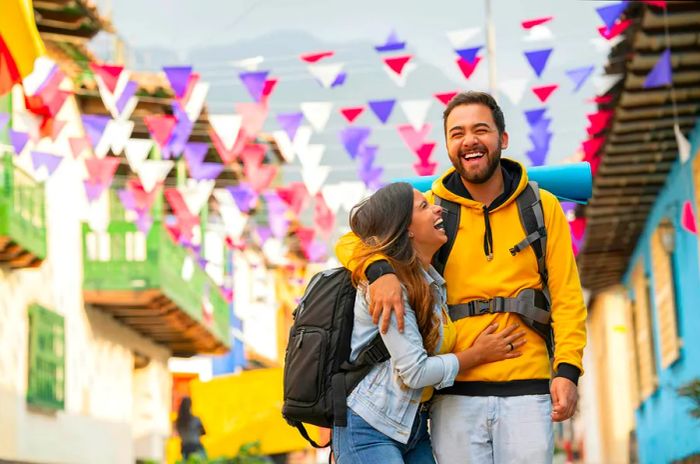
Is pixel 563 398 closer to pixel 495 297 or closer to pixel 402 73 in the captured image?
pixel 495 297

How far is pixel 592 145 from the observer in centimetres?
1465

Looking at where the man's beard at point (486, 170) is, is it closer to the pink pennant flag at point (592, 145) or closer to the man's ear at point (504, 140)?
the man's ear at point (504, 140)

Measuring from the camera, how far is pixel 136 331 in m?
26.6

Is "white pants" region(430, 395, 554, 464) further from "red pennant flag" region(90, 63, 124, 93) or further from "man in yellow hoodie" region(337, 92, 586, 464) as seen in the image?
"red pennant flag" region(90, 63, 124, 93)

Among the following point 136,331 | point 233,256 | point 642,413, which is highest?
point 233,256

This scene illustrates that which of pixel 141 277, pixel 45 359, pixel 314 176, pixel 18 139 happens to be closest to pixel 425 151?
pixel 314 176

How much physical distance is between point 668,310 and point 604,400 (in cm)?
1533

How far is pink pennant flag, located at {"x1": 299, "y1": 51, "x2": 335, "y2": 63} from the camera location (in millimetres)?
12781

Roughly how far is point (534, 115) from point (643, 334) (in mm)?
7587

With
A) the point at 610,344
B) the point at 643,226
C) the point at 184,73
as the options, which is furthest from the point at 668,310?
the point at 610,344

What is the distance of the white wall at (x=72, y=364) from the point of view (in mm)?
18172

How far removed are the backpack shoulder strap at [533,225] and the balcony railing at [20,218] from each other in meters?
12.9

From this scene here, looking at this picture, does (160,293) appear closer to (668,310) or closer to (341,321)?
(668,310)

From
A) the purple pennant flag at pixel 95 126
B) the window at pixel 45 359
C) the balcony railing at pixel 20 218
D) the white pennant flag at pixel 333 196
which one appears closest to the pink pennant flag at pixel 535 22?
the purple pennant flag at pixel 95 126
